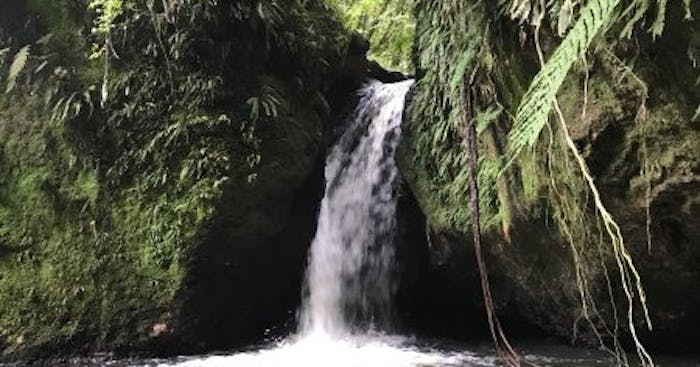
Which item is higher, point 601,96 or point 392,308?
point 601,96

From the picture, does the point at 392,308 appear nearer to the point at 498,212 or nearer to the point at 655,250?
the point at 498,212

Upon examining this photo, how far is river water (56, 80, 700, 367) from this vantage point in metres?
6.20

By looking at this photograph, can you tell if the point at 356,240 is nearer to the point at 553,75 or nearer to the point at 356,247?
the point at 356,247

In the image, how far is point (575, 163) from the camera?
439cm

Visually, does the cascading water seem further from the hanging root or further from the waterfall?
the hanging root

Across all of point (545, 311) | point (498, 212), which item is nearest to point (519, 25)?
point (498, 212)

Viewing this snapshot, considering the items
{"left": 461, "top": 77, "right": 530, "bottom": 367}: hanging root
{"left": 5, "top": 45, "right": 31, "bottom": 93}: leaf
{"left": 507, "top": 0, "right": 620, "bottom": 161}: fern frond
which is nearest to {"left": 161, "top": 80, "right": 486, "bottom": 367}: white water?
{"left": 461, "top": 77, "right": 530, "bottom": 367}: hanging root

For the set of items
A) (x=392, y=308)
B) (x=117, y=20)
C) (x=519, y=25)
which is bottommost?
(x=392, y=308)

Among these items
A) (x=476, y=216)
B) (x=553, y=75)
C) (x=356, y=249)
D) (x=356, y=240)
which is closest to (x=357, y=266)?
(x=356, y=249)

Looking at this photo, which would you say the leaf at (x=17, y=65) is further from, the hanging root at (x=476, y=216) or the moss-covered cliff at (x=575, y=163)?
the hanging root at (x=476, y=216)

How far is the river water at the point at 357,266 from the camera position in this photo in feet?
20.3

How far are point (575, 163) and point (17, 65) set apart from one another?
17.6 ft

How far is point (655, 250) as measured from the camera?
15.3 feet

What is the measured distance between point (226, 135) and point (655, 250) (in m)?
3.89
